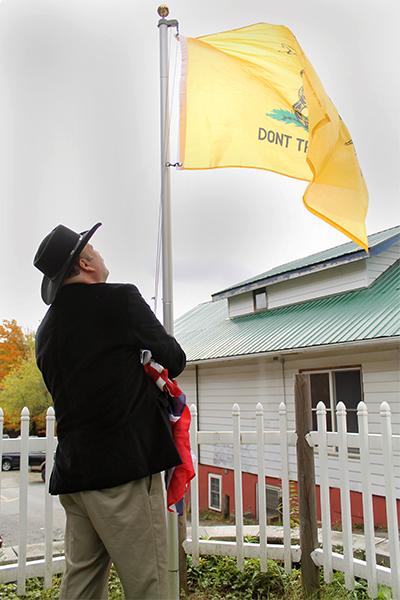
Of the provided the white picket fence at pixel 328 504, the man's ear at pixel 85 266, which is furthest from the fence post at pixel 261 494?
the man's ear at pixel 85 266

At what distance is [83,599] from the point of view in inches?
82.5

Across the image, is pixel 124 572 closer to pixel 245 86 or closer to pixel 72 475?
pixel 72 475

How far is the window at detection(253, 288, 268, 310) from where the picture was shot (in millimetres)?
12359

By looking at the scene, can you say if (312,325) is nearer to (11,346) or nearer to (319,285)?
(319,285)

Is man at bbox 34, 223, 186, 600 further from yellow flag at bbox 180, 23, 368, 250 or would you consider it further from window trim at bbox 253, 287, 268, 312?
window trim at bbox 253, 287, 268, 312

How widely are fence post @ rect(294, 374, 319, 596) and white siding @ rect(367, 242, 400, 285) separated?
21.8 ft

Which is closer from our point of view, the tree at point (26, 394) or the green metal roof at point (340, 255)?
the green metal roof at point (340, 255)

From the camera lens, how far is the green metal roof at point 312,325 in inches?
336

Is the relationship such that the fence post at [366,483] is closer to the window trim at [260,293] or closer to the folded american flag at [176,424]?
the folded american flag at [176,424]

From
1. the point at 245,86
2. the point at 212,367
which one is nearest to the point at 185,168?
the point at 245,86

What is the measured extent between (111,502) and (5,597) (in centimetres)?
199

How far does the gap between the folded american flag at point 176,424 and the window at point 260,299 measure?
394 inches

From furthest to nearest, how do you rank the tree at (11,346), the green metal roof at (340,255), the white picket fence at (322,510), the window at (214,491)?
the tree at (11,346) → the window at (214,491) → the green metal roof at (340,255) → the white picket fence at (322,510)

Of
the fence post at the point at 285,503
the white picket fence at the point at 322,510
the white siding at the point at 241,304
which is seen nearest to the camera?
the white picket fence at the point at 322,510
